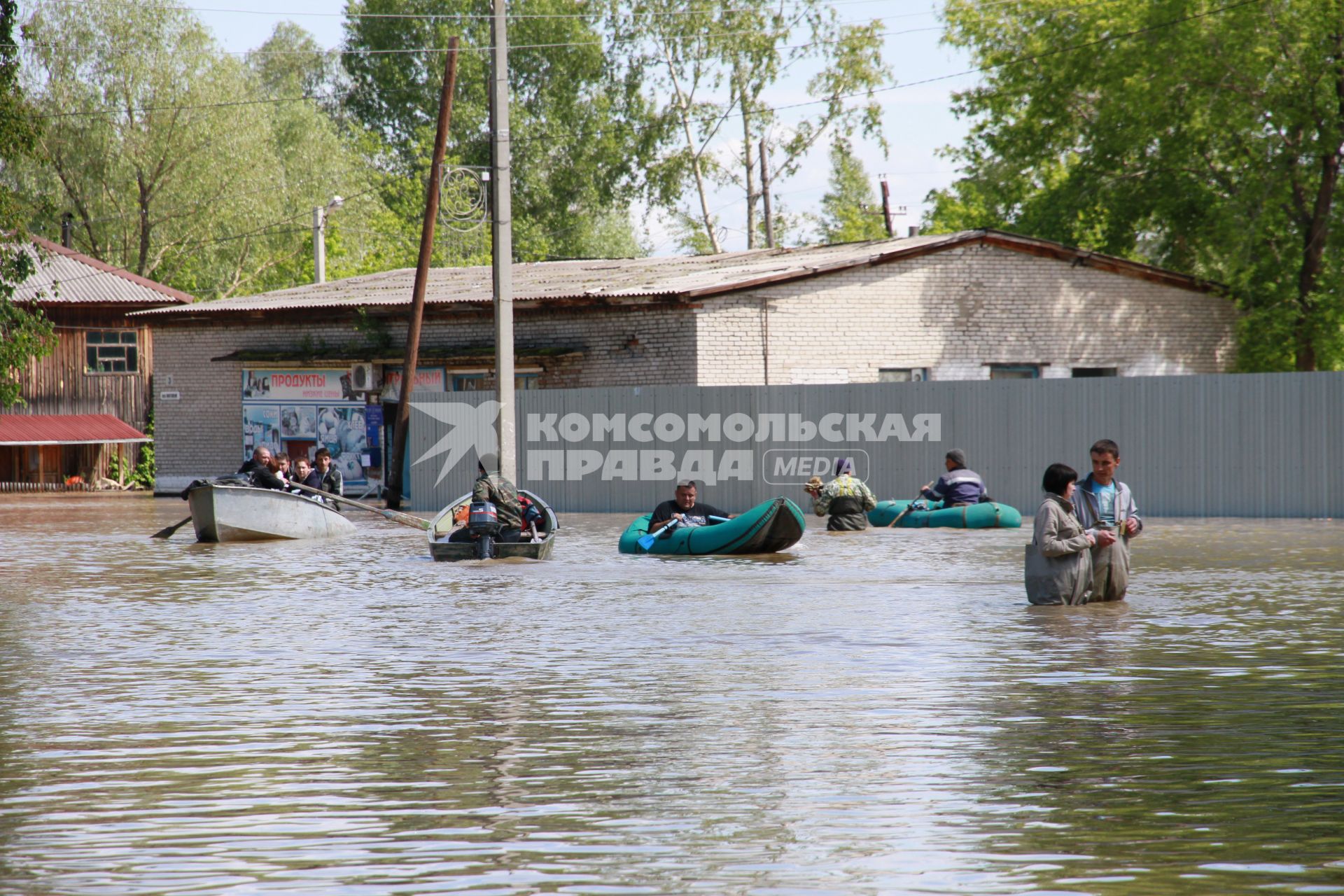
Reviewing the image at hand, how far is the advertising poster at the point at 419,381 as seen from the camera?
3841 centimetres

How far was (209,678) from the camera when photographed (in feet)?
36.5

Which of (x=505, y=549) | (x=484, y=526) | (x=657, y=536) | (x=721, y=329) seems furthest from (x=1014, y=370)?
(x=484, y=526)

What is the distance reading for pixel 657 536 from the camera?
2239 cm

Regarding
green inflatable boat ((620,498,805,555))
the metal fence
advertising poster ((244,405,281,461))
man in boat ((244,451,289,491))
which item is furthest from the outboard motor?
advertising poster ((244,405,281,461))

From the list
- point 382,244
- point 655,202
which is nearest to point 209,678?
point 655,202

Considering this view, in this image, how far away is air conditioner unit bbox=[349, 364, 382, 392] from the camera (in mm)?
39688

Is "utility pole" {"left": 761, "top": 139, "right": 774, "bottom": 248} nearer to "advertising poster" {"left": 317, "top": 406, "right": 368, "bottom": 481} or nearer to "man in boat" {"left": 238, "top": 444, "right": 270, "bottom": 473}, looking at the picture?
"advertising poster" {"left": 317, "top": 406, "right": 368, "bottom": 481}

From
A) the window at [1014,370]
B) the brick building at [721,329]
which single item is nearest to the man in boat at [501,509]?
the brick building at [721,329]

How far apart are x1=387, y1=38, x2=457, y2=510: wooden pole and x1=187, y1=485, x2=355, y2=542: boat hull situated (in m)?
8.04

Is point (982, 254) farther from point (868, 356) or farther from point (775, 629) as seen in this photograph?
point (775, 629)

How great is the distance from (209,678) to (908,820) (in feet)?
19.3

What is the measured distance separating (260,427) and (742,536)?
76.6ft

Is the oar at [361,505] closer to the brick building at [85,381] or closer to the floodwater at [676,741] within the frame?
the floodwater at [676,741]

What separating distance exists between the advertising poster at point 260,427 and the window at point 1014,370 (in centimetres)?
1742
